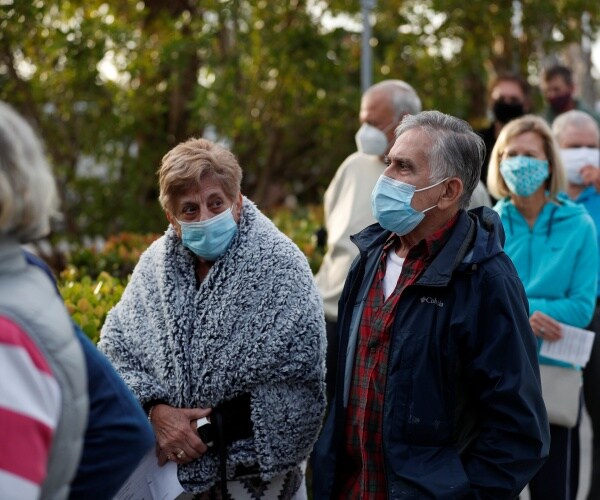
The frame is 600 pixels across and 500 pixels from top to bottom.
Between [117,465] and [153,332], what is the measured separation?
106 cm

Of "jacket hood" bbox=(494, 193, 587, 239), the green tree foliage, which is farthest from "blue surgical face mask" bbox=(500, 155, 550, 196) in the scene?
the green tree foliage

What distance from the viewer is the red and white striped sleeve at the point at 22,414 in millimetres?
1860

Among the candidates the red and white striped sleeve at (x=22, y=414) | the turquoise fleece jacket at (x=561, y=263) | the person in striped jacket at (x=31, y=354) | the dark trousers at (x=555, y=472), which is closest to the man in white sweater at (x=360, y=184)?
the turquoise fleece jacket at (x=561, y=263)

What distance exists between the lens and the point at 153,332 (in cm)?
331

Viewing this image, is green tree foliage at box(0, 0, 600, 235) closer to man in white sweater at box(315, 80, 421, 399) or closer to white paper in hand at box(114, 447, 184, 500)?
man in white sweater at box(315, 80, 421, 399)

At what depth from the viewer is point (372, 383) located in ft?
9.80

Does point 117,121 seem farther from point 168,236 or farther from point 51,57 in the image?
point 168,236

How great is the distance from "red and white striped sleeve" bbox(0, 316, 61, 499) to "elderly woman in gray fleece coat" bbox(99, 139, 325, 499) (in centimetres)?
131

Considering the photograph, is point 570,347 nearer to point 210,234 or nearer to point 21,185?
point 210,234

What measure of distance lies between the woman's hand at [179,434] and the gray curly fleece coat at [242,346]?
0.14ft

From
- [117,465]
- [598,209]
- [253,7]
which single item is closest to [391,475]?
[117,465]

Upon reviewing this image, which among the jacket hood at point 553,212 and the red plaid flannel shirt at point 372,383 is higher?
the jacket hood at point 553,212

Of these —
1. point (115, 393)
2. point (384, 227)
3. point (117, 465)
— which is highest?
point (384, 227)

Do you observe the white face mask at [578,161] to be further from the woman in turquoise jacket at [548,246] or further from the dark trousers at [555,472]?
the dark trousers at [555,472]
